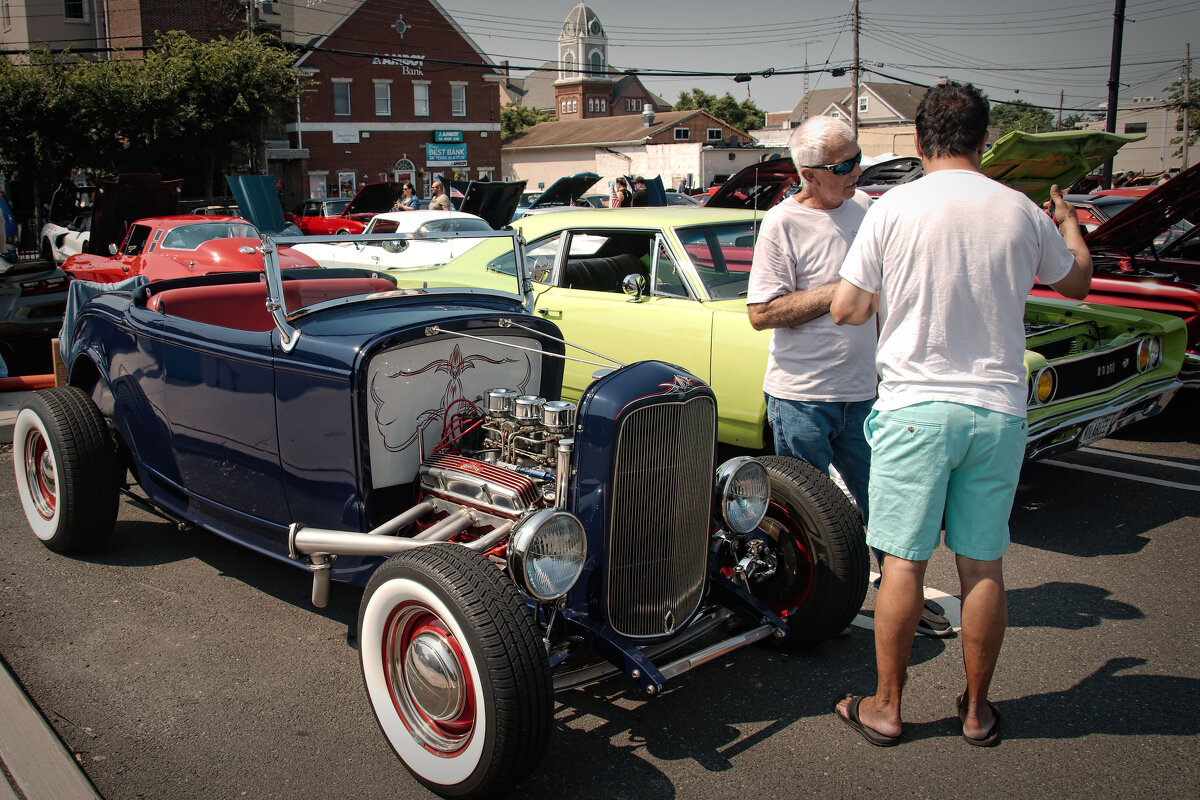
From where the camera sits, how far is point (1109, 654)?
342 cm

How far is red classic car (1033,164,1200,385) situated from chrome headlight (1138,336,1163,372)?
0.72 metres

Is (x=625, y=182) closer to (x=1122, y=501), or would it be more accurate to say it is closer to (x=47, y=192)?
(x=1122, y=501)

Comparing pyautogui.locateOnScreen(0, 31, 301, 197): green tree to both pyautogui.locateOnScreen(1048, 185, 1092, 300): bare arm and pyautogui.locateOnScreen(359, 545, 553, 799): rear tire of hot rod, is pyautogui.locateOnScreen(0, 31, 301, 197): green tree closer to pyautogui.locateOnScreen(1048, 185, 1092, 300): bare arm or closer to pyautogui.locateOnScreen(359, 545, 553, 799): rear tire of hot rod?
pyautogui.locateOnScreen(359, 545, 553, 799): rear tire of hot rod

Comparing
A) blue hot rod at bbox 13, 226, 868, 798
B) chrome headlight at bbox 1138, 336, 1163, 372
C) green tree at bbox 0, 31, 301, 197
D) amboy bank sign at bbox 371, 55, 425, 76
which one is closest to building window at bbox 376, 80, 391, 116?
amboy bank sign at bbox 371, 55, 425, 76

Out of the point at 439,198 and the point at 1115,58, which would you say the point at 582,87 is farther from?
the point at 439,198

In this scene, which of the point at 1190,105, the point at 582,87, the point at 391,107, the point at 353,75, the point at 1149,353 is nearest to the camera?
the point at 1149,353

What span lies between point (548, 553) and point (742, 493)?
0.88m

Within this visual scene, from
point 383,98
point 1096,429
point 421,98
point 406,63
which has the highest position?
point 406,63

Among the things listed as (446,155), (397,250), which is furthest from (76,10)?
(397,250)

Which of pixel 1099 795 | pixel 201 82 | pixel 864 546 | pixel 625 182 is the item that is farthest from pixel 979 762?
pixel 201 82

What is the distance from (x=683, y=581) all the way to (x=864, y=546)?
0.73 m

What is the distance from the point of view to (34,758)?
275cm

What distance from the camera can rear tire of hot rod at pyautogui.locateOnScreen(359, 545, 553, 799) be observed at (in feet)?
7.88

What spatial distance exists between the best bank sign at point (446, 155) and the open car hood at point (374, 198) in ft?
71.5
